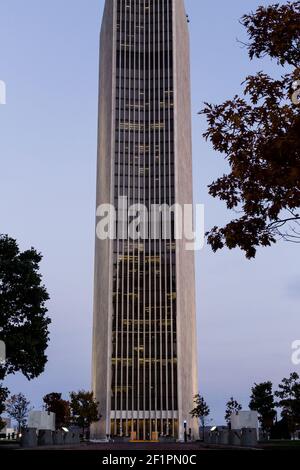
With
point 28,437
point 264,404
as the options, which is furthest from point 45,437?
point 264,404

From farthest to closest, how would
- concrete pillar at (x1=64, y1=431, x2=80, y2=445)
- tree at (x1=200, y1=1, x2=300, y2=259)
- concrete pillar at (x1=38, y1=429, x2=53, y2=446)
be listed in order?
1. concrete pillar at (x1=64, y1=431, x2=80, y2=445)
2. concrete pillar at (x1=38, y1=429, x2=53, y2=446)
3. tree at (x1=200, y1=1, x2=300, y2=259)

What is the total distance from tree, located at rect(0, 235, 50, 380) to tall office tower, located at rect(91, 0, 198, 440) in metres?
87.6

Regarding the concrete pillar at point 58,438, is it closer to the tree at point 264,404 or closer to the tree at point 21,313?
the tree at point 21,313

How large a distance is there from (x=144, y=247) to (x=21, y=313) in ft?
315

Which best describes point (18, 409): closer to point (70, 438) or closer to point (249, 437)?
point (70, 438)

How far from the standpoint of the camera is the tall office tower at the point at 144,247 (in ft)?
430

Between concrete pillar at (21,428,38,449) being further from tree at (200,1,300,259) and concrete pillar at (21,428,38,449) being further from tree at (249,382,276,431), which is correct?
tree at (249,382,276,431)

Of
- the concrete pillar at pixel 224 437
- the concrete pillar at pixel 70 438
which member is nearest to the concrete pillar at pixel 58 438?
the concrete pillar at pixel 70 438

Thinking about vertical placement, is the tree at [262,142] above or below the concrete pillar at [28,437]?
above

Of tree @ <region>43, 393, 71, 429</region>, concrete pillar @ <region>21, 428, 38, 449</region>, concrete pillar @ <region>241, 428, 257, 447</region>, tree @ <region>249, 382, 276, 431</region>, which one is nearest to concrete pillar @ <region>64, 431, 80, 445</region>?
concrete pillar @ <region>21, 428, 38, 449</region>

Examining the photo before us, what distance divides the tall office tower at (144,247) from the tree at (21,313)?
3450 inches

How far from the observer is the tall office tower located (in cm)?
13100

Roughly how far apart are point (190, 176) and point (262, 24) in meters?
147

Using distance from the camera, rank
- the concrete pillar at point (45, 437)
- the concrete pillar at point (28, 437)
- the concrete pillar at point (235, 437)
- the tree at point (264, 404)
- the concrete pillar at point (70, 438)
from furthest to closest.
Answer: the tree at point (264, 404) < the concrete pillar at point (70, 438) < the concrete pillar at point (235, 437) < the concrete pillar at point (45, 437) < the concrete pillar at point (28, 437)
